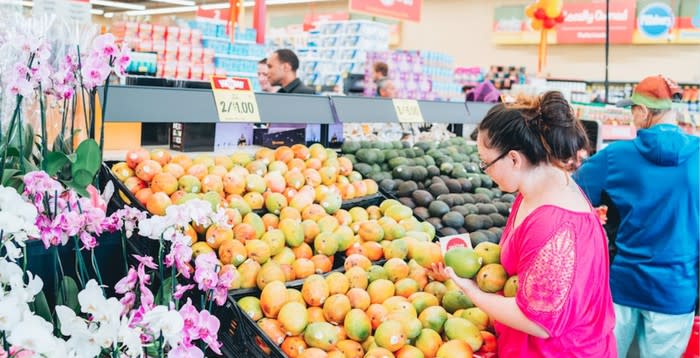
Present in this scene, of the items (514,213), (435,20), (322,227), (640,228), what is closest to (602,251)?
(514,213)

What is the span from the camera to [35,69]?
43.1 inches

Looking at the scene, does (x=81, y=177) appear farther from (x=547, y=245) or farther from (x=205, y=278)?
(x=547, y=245)

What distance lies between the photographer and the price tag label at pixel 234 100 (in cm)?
217

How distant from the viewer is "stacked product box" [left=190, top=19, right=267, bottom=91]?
30.1 feet

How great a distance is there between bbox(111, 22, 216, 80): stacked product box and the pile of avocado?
19.1 ft

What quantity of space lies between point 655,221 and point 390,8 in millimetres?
6032

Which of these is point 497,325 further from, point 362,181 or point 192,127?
point 192,127

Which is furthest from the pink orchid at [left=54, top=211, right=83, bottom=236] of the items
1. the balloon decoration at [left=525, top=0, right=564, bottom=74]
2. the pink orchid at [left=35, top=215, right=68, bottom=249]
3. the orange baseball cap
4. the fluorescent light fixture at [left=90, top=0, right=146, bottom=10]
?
the fluorescent light fixture at [left=90, top=0, right=146, bottom=10]

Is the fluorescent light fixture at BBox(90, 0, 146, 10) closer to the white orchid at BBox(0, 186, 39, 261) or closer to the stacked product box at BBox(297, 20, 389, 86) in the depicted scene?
the stacked product box at BBox(297, 20, 389, 86)

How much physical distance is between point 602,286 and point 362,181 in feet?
4.05

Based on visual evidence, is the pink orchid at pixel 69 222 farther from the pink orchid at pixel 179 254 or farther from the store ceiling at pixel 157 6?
the store ceiling at pixel 157 6

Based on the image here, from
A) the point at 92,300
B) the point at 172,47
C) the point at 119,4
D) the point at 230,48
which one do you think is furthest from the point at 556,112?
the point at 119,4

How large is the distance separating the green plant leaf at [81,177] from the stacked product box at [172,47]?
24.0 feet

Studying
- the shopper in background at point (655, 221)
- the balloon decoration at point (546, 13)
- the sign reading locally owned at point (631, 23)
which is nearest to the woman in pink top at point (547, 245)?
the shopper in background at point (655, 221)
